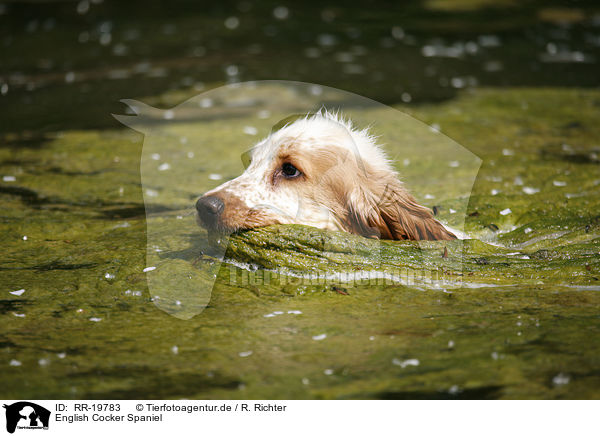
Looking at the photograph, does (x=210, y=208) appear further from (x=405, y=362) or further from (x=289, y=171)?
(x=405, y=362)

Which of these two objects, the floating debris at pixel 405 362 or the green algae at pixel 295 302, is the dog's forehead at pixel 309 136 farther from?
the floating debris at pixel 405 362

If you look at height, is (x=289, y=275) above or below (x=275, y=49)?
below

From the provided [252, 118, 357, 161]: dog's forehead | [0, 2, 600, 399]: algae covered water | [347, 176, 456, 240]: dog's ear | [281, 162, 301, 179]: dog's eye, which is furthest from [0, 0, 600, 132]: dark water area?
[347, 176, 456, 240]: dog's ear

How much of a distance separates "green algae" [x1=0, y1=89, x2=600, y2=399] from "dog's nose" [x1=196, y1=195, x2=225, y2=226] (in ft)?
0.83

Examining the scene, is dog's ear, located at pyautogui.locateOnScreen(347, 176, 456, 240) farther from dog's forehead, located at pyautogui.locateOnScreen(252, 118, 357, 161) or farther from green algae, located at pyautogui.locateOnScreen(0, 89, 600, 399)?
dog's forehead, located at pyautogui.locateOnScreen(252, 118, 357, 161)

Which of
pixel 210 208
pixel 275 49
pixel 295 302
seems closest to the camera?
pixel 295 302

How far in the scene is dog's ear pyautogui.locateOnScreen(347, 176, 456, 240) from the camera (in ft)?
16.4

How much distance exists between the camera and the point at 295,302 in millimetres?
4594

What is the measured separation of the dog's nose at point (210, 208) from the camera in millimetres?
4859

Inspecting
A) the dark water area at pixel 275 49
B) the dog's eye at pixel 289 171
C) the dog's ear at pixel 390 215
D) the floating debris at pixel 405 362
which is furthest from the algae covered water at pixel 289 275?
the dark water area at pixel 275 49

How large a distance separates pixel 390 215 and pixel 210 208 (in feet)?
4.08
